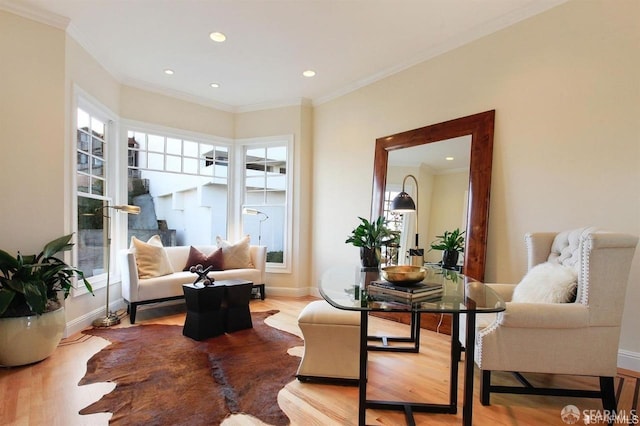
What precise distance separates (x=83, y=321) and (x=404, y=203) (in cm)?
350

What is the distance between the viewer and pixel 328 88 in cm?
437

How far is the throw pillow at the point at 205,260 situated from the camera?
4.29 m

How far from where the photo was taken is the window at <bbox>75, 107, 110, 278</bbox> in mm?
3396

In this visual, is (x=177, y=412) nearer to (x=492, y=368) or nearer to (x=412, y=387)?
(x=412, y=387)

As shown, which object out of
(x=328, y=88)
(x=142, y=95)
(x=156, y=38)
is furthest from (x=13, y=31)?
(x=328, y=88)

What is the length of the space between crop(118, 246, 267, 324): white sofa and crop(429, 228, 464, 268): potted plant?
238 cm

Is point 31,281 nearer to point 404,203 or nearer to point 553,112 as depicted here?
point 404,203

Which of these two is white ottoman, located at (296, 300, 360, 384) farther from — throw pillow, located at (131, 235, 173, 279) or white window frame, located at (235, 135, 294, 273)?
white window frame, located at (235, 135, 294, 273)

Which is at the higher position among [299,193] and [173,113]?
[173,113]

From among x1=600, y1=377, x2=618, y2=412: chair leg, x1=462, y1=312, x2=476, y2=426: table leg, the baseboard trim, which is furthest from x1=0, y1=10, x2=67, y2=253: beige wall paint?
x1=600, y1=377, x2=618, y2=412: chair leg

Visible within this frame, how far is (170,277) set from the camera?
12.3 feet

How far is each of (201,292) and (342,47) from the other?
2.79 meters

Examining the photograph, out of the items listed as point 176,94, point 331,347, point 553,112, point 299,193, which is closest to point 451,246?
point 553,112

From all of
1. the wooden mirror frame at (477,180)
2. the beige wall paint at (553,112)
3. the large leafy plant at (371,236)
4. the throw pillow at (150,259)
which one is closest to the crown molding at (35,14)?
the throw pillow at (150,259)
